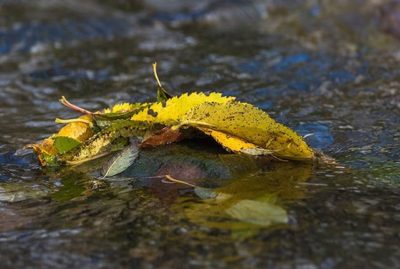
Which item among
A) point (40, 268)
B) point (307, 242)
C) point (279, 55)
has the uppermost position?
point (279, 55)

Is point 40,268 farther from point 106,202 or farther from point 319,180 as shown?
point 319,180

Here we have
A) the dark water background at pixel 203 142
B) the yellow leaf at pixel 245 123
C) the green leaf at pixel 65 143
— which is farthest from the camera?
the green leaf at pixel 65 143

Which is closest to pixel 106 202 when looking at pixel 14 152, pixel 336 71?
pixel 14 152

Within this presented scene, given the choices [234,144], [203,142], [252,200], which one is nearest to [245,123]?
[234,144]

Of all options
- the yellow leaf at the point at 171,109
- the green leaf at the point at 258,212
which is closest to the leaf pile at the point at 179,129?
the yellow leaf at the point at 171,109

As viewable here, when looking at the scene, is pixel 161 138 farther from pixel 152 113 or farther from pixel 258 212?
pixel 258 212

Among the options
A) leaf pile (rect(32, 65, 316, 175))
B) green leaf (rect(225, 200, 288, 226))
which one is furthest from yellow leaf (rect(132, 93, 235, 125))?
green leaf (rect(225, 200, 288, 226))

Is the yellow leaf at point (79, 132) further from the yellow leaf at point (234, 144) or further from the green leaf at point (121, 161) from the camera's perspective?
the yellow leaf at point (234, 144)

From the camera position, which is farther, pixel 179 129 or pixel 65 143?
pixel 65 143
